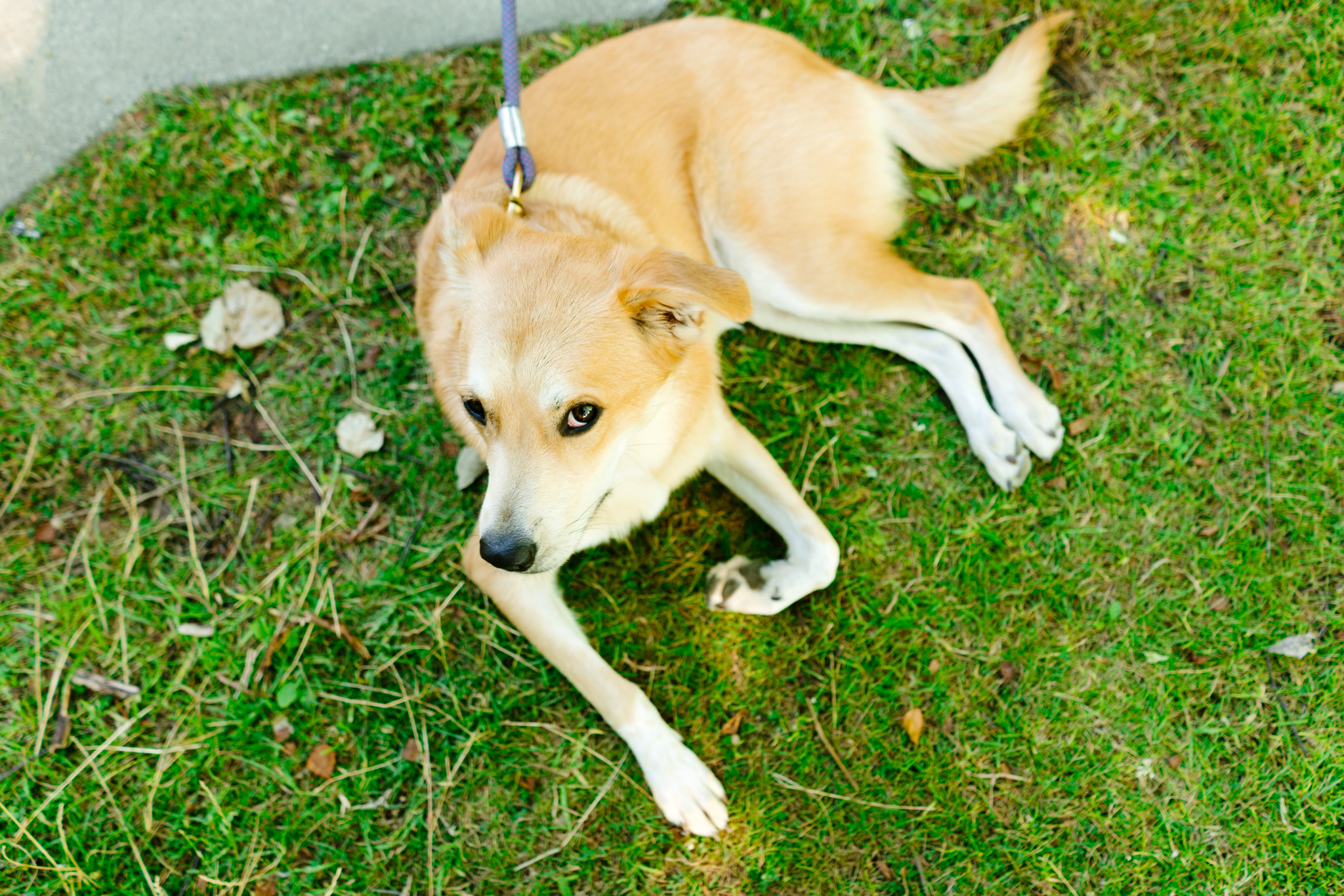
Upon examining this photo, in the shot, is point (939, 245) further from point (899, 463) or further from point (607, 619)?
point (607, 619)

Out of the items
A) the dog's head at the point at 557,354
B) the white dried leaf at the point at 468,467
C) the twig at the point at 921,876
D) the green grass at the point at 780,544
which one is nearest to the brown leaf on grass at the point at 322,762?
the green grass at the point at 780,544

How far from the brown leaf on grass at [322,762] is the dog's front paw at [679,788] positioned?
4.04 ft

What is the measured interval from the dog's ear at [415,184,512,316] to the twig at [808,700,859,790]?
2069 millimetres

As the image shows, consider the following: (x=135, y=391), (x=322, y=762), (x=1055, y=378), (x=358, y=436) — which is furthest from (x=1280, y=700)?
(x=135, y=391)

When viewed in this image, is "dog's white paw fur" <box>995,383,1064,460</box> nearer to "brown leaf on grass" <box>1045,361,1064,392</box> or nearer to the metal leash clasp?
"brown leaf on grass" <box>1045,361,1064,392</box>

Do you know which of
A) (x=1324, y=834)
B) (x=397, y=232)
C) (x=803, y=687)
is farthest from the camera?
(x=397, y=232)

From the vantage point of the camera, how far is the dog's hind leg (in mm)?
3125

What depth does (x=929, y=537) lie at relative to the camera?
318 cm

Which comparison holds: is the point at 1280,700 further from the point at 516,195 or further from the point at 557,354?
the point at 516,195

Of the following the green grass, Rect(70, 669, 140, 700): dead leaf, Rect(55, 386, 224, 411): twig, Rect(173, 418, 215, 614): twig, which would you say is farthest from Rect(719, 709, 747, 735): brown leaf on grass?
Rect(55, 386, 224, 411): twig

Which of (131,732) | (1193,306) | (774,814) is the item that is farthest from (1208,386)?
(131,732)

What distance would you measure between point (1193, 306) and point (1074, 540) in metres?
1.19

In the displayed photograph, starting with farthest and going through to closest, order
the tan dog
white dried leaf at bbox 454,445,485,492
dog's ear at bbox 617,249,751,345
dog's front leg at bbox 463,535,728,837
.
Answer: white dried leaf at bbox 454,445,485,492 → dog's front leg at bbox 463,535,728,837 → the tan dog → dog's ear at bbox 617,249,751,345

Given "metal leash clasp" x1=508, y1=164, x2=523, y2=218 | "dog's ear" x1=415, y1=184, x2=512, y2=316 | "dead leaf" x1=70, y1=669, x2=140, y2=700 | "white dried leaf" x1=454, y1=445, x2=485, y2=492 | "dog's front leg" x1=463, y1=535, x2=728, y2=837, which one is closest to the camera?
"dog's ear" x1=415, y1=184, x2=512, y2=316
